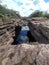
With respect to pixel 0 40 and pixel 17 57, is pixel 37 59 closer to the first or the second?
pixel 17 57

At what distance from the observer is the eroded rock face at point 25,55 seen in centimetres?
361

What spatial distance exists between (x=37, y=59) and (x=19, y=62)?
1.27ft

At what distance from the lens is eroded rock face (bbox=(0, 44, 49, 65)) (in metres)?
3.61

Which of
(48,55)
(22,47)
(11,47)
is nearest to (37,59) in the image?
(48,55)

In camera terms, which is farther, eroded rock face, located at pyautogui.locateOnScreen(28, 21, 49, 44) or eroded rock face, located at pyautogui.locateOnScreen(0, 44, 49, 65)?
eroded rock face, located at pyautogui.locateOnScreen(28, 21, 49, 44)

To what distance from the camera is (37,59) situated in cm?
360

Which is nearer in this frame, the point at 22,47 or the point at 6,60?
the point at 6,60

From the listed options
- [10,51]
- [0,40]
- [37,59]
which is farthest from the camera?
[0,40]

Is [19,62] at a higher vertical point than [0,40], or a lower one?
higher

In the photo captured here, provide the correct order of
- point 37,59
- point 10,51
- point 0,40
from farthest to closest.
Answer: point 0,40
point 10,51
point 37,59

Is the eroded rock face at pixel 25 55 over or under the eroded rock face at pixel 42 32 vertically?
over

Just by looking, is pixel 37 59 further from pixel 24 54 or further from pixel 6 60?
pixel 6 60

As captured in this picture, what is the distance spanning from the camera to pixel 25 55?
12.2ft

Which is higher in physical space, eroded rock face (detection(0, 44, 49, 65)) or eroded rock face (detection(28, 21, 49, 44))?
eroded rock face (detection(0, 44, 49, 65))
